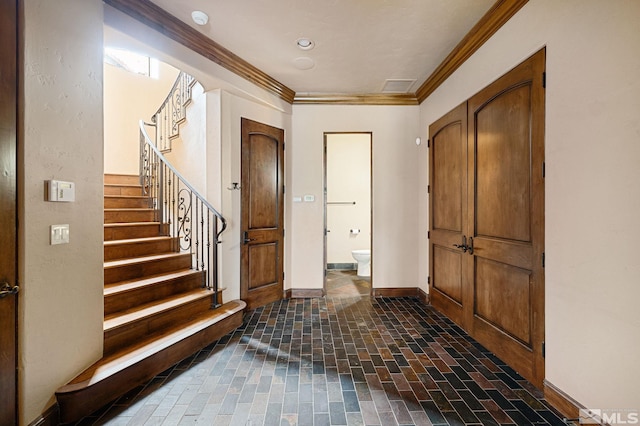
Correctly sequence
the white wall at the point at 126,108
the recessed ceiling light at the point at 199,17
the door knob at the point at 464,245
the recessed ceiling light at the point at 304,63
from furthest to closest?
the white wall at the point at 126,108 < the recessed ceiling light at the point at 304,63 < the door knob at the point at 464,245 < the recessed ceiling light at the point at 199,17

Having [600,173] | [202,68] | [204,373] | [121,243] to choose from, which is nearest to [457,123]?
[600,173]

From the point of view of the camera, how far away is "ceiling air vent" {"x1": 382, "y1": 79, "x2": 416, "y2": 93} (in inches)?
138

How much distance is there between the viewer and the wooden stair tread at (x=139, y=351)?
1685 millimetres

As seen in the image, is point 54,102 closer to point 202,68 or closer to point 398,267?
point 202,68

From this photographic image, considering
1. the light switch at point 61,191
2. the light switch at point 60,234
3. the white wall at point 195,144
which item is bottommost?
the light switch at point 60,234

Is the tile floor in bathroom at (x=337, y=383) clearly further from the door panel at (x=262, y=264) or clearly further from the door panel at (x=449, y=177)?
the door panel at (x=449, y=177)

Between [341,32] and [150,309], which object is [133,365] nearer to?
[150,309]

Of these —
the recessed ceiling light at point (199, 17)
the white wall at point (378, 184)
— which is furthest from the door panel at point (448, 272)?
the recessed ceiling light at point (199, 17)

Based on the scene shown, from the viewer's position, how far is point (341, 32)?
2.52m

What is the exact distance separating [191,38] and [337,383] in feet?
10.3

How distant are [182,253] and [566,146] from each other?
11.8ft

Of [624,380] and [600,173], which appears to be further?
[600,173]

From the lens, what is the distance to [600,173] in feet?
4.75

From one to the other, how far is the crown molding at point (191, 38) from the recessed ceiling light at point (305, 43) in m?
0.73
